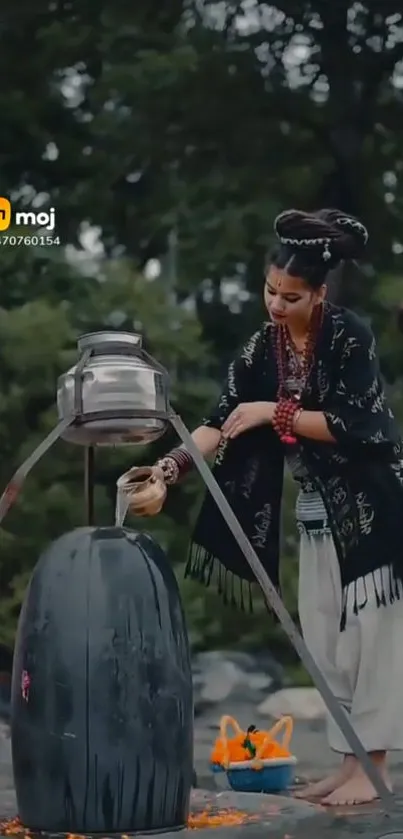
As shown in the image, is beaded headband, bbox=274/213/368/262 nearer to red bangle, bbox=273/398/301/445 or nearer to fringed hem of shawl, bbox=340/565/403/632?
red bangle, bbox=273/398/301/445

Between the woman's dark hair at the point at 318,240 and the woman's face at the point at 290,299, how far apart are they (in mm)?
18

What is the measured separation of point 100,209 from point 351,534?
38.4 inches

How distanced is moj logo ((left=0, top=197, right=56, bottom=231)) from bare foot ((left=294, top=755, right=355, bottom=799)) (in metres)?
1.41

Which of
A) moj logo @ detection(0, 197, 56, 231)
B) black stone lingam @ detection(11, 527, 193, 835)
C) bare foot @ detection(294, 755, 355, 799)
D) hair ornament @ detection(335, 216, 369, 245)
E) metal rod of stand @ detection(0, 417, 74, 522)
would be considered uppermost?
moj logo @ detection(0, 197, 56, 231)

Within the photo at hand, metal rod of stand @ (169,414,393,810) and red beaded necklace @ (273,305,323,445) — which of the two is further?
red beaded necklace @ (273,305,323,445)

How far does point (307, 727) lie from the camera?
3.13 m

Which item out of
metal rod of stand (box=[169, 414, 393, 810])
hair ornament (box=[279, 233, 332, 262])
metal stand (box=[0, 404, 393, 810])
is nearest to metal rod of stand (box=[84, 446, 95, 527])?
metal stand (box=[0, 404, 393, 810])

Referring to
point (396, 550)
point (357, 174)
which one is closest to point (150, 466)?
point (396, 550)

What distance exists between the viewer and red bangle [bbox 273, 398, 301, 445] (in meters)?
3.17

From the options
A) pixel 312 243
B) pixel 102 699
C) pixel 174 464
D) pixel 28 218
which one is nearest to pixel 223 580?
pixel 174 464

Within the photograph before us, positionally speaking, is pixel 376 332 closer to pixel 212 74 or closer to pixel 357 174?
pixel 357 174


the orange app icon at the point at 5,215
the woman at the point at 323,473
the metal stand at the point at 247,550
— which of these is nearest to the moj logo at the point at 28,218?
the orange app icon at the point at 5,215

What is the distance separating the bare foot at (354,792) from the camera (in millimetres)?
2961

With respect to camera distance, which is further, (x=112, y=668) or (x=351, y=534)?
(x=351, y=534)
